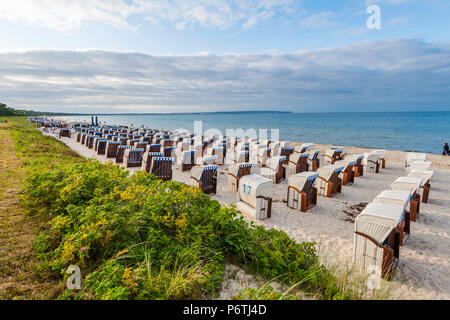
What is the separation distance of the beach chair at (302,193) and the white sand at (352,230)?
219mm

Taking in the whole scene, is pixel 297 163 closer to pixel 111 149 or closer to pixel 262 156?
pixel 262 156

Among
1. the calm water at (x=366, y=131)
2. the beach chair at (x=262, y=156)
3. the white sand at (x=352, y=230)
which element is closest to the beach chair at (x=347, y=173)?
the white sand at (x=352, y=230)

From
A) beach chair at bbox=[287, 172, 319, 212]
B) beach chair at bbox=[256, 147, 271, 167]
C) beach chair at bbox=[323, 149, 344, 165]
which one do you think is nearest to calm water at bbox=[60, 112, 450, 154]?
beach chair at bbox=[323, 149, 344, 165]

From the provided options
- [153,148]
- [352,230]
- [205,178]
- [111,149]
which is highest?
[153,148]

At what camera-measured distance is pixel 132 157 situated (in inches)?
511

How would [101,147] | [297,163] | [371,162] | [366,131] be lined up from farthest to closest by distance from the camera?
[366,131] < [101,147] < [371,162] < [297,163]

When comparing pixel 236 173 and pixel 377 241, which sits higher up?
pixel 236 173

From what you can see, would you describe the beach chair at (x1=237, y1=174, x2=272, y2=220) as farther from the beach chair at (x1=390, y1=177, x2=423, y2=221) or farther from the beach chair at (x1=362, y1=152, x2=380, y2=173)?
the beach chair at (x1=362, y1=152, x2=380, y2=173)

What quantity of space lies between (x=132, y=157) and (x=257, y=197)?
9044mm

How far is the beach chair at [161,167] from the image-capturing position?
33.1ft

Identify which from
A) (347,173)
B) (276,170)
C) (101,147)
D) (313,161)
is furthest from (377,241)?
(101,147)
